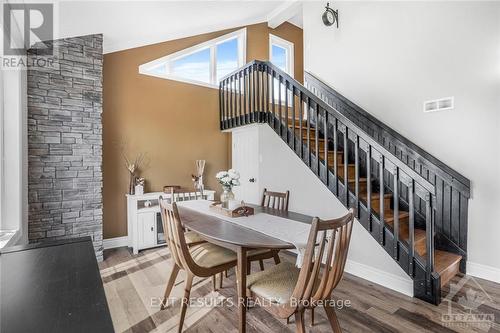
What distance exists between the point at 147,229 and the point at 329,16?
4.25 m

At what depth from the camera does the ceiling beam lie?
5117 mm

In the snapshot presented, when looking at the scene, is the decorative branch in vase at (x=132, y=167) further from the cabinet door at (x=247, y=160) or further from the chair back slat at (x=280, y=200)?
the chair back slat at (x=280, y=200)

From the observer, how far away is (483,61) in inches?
106

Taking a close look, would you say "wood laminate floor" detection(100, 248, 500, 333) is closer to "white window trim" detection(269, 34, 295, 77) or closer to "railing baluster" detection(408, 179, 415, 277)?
"railing baluster" detection(408, 179, 415, 277)

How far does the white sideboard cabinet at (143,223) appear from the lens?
357 centimetres

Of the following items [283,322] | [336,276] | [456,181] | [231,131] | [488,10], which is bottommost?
[283,322]

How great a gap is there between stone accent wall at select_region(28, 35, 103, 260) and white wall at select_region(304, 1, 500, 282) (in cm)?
362

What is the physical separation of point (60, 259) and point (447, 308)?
9.19 feet

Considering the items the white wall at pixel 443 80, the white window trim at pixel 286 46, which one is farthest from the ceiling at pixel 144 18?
the white wall at pixel 443 80

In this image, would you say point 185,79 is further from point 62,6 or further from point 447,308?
point 447,308

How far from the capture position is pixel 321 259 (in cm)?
144

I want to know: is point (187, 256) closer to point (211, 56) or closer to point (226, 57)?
point (211, 56)

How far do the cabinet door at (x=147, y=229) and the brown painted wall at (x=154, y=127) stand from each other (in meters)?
0.44

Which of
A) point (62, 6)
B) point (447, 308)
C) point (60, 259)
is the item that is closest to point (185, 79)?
point (62, 6)
